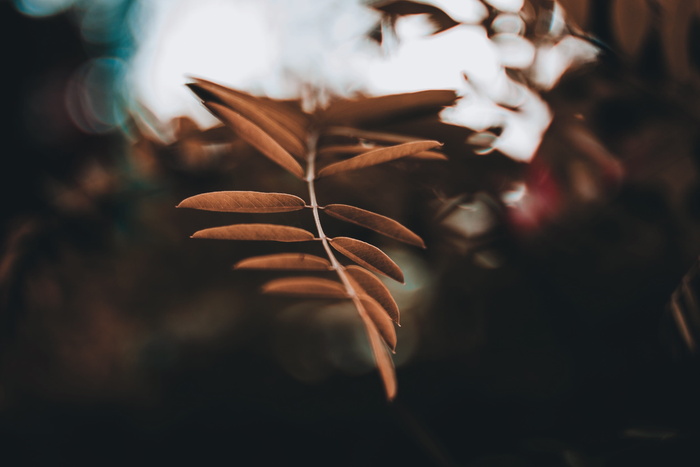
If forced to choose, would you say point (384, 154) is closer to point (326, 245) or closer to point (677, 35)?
point (326, 245)

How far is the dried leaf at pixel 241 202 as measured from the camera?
0.73ft

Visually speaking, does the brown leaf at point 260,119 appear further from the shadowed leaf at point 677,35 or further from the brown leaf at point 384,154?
the shadowed leaf at point 677,35

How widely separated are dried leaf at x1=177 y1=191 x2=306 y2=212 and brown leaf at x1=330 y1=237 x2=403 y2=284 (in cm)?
4

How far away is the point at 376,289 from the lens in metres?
0.24

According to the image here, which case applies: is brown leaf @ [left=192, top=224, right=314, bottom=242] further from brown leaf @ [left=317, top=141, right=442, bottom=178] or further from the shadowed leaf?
the shadowed leaf

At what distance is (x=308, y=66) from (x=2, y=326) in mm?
497

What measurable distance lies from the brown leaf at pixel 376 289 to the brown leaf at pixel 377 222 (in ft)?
0.09

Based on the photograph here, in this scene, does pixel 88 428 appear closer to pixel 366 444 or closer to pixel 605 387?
pixel 366 444

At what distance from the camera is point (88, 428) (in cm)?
66

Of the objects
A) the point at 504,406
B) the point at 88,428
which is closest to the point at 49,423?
the point at 88,428

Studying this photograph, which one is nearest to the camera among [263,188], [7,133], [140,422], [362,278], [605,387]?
[362,278]

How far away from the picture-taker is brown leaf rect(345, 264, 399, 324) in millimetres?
238

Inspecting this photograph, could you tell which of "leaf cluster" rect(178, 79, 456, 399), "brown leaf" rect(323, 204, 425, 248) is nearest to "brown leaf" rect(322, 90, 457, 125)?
"leaf cluster" rect(178, 79, 456, 399)

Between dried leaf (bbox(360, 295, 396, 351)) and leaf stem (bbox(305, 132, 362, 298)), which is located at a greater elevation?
leaf stem (bbox(305, 132, 362, 298))
